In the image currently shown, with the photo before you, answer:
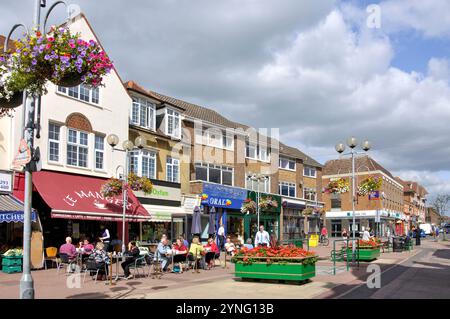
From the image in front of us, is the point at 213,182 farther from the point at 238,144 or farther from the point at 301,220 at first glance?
the point at 301,220

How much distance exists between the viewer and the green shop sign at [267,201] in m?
35.8

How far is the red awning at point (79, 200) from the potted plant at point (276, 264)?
26.9ft

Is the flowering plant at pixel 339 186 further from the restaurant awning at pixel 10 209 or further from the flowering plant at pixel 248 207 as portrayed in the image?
the restaurant awning at pixel 10 209

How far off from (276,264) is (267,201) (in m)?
22.2

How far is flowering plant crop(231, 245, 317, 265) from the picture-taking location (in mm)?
13475

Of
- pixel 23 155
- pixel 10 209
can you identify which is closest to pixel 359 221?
pixel 10 209

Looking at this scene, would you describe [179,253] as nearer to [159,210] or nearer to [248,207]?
[159,210]

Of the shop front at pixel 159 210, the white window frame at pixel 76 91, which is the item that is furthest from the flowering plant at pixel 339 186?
the white window frame at pixel 76 91

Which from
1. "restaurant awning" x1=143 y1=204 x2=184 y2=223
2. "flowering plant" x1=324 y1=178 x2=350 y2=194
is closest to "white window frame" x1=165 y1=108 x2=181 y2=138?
"restaurant awning" x1=143 y1=204 x2=184 y2=223

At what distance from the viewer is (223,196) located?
1336 inches

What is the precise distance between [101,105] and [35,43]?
53.3 feet

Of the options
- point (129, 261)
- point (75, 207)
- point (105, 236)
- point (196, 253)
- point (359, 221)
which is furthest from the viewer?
point (359, 221)

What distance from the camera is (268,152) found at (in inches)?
1661
